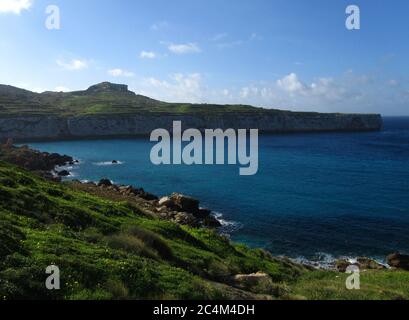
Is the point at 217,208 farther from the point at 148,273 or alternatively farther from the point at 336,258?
the point at 148,273

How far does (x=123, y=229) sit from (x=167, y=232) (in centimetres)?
411

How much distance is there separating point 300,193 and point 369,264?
104 ft

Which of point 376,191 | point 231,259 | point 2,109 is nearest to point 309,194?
point 376,191

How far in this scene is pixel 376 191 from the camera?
73.2 metres

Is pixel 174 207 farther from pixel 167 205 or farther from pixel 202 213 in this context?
pixel 202 213

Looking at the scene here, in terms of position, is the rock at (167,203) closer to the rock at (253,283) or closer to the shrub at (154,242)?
the shrub at (154,242)

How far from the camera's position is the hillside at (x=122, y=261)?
1647 centimetres

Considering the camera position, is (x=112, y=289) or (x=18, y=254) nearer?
(x=112, y=289)

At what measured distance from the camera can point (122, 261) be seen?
767 inches

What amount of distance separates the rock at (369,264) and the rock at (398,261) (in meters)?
1.06

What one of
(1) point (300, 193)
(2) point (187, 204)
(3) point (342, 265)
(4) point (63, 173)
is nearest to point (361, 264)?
(3) point (342, 265)

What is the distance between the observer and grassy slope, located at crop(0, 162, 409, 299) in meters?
16.5

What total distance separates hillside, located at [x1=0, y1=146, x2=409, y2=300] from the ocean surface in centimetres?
1466
